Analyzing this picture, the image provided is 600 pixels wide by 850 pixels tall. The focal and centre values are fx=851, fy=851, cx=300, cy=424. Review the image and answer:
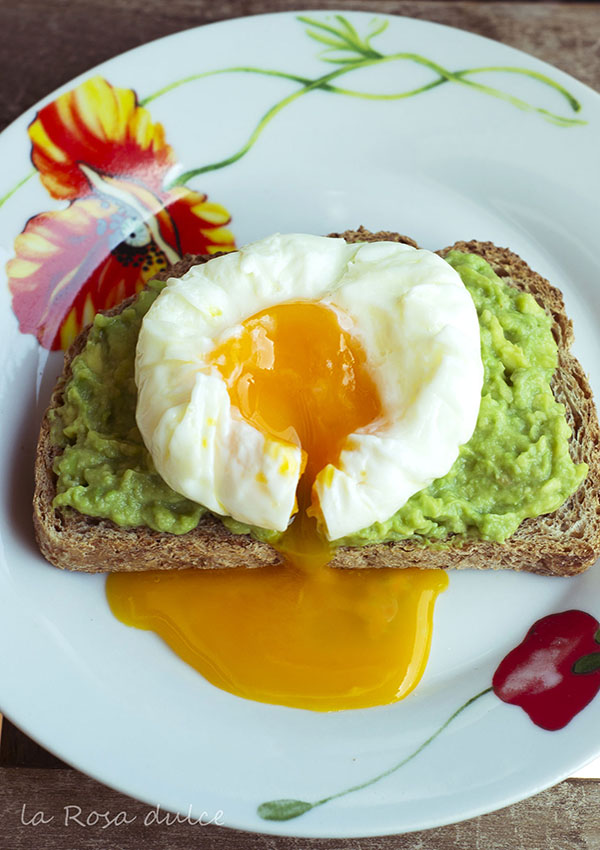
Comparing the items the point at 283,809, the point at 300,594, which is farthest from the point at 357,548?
the point at 283,809

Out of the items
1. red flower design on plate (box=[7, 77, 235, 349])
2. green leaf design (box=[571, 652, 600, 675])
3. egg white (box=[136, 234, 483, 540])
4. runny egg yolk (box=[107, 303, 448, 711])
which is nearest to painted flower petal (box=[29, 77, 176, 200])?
red flower design on plate (box=[7, 77, 235, 349])

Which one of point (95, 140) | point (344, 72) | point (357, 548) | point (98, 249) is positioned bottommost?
point (357, 548)

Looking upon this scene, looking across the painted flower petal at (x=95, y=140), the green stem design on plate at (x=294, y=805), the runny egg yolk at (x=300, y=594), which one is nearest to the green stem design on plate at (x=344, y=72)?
the painted flower petal at (x=95, y=140)

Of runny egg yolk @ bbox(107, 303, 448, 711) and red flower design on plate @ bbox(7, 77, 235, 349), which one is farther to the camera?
red flower design on plate @ bbox(7, 77, 235, 349)

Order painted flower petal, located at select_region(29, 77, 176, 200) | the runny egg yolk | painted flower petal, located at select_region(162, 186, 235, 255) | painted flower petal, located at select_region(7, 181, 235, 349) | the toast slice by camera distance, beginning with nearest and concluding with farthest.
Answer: the runny egg yolk → the toast slice → painted flower petal, located at select_region(7, 181, 235, 349) → painted flower petal, located at select_region(29, 77, 176, 200) → painted flower petal, located at select_region(162, 186, 235, 255)

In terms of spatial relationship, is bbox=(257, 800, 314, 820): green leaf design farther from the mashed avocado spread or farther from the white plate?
the mashed avocado spread

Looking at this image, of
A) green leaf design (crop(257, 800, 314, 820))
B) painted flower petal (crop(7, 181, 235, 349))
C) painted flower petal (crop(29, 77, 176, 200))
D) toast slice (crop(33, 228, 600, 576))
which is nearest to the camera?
green leaf design (crop(257, 800, 314, 820))

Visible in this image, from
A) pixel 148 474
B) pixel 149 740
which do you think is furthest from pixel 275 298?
pixel 149 740

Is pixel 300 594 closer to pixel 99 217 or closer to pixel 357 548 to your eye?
pixel 357 548
